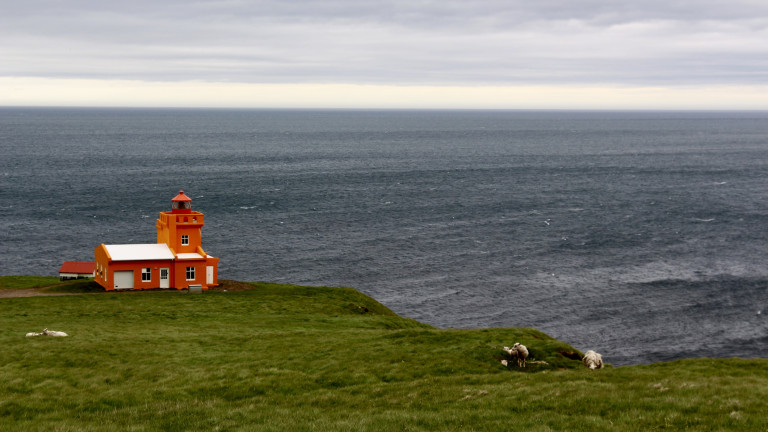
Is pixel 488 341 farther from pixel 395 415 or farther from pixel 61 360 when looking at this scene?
pixel 61 360

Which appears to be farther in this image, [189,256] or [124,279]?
[189,256]

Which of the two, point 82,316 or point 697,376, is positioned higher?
point 697,376

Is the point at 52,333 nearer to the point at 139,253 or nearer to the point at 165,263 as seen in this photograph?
the point at 165,263

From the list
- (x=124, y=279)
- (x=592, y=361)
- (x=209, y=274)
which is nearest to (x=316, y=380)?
(x=592, y=361)

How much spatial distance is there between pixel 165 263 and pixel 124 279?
371 cm

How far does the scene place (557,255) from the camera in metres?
108

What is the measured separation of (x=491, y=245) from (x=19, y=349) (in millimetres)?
80846

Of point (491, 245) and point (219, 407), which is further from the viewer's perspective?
point (491, 245)

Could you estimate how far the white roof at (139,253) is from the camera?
66250 mm

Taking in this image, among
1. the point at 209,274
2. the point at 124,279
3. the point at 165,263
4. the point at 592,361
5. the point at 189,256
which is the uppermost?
the point at 592,361

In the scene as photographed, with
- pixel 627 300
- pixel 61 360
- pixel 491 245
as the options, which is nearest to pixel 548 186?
pixel 491 245

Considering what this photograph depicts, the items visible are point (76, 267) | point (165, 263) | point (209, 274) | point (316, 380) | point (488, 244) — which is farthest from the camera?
point (488, 244)

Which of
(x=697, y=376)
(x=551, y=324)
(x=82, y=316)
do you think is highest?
(x=697, y=376)

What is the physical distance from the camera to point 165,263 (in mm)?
67375
